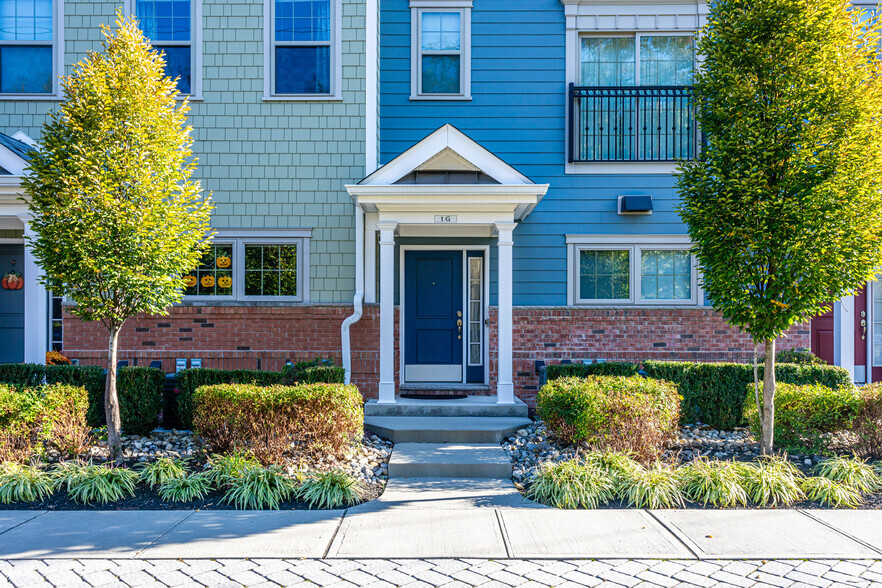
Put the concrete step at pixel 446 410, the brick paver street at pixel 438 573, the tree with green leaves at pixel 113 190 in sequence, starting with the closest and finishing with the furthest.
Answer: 1. the brick paver street at pixel 438 573
2. the tree with green leaves at pixel 113 190
3. the concrete step at pixel 446 410

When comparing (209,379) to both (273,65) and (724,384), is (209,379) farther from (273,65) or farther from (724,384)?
(724,384)

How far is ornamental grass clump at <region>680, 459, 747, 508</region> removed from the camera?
4883mm

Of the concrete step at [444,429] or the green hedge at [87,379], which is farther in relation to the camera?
the green hedge at [87,379]

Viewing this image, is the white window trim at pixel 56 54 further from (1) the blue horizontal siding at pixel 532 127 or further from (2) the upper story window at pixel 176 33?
(1) the blue horizontal siding at pixel 532 127

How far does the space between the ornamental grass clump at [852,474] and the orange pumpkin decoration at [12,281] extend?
34.5 ft

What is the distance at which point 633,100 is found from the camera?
8867 mm

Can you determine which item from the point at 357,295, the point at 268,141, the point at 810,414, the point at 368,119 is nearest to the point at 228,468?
the point at 357,295

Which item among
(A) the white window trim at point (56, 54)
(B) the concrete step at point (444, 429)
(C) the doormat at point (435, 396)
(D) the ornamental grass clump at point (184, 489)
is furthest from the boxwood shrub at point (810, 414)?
(A) the white window trim at point (56, 54)

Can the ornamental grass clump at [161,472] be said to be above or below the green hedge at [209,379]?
below

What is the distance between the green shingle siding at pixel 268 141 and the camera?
8.32 meters

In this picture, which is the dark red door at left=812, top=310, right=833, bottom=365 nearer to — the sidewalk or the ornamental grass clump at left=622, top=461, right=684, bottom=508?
the sidewalk

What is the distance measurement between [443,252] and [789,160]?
4.82 m

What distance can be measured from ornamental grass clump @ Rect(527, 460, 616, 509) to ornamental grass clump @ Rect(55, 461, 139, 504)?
3548mm

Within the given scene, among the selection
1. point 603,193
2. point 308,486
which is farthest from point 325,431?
point 603,193
